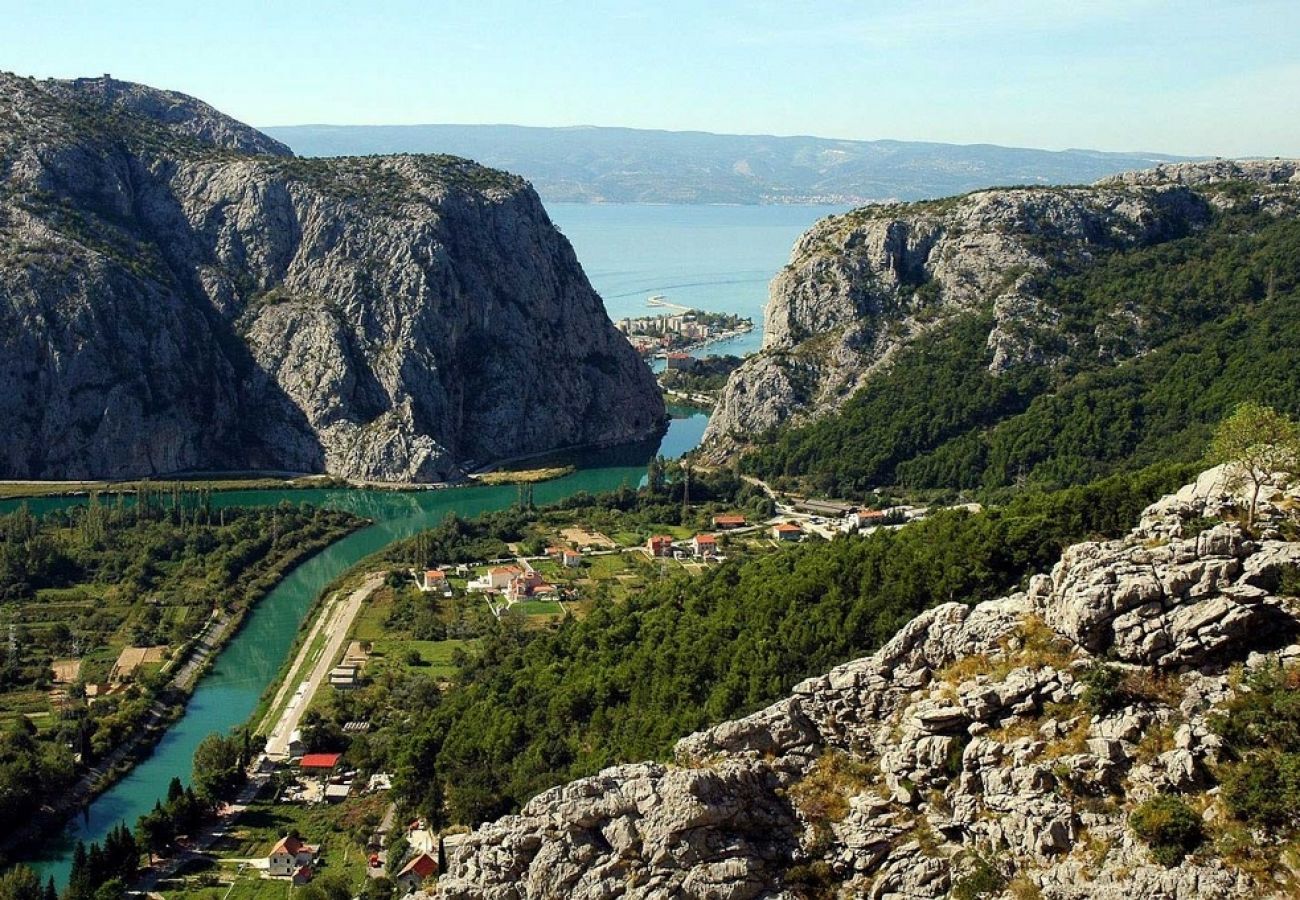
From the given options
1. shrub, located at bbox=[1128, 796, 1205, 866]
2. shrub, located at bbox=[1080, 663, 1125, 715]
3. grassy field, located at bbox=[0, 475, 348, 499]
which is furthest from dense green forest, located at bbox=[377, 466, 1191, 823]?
grassy field, located at bbox=[0, 475, 348, 499]

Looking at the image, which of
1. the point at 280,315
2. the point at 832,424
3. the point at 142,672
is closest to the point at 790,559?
the point at 142,672

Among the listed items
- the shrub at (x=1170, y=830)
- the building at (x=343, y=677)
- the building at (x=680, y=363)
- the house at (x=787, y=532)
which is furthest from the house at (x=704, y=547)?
the building at (x=680, y=363)

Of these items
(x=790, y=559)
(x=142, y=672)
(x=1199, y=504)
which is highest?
(x=1199, y=504)

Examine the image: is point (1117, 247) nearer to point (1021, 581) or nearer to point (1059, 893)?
point (1021, 581)

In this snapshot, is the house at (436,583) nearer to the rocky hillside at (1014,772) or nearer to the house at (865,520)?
the house at (865,520)

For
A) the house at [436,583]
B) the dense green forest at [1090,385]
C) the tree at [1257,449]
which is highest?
the tree at [1257,449]

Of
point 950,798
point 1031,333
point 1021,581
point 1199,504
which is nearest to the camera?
point 950,798

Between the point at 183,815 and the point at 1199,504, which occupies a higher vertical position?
the point at 1199,504
